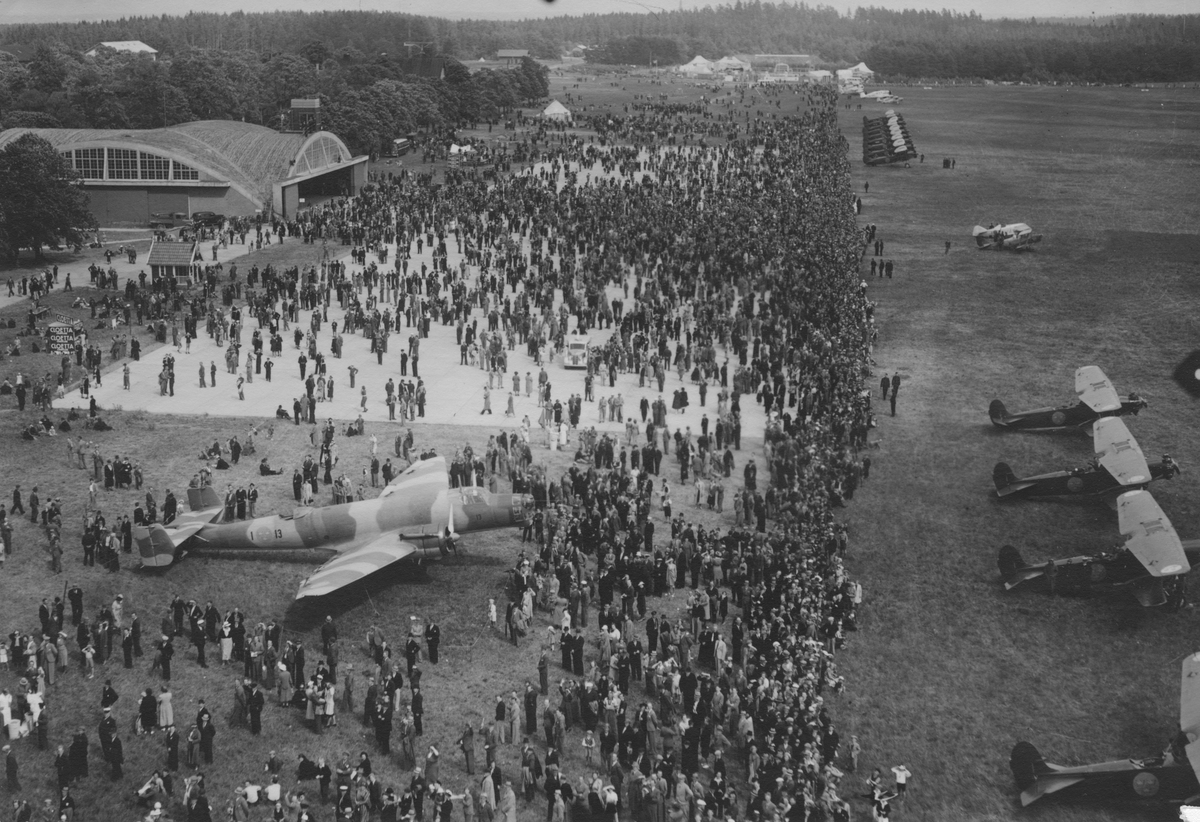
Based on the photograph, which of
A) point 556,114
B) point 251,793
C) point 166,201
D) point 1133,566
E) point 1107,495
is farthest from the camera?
point 556,114

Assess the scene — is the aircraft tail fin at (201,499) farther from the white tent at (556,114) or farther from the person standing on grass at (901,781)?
the white tent at (556,114)

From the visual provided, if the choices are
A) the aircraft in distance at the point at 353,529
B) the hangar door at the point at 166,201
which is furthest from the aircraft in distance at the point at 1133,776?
the hangar door at the point at 166,201

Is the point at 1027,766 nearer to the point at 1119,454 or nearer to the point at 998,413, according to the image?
the point at 1119,454

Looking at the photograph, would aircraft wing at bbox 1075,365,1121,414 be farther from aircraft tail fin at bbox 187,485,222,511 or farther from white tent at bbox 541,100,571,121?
white tent at bbox 541,100,571,121

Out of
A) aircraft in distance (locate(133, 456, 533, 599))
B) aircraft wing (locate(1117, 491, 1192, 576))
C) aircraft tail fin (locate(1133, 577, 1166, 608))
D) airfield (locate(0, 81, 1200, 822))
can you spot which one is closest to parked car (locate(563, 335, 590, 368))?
airfield (locate(0, 81, 1200, 822))

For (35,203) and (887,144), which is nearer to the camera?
(35,203)

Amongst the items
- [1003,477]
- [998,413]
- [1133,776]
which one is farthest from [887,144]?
[1133,776]

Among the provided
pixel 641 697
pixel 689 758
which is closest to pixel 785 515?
pixel 641 697
